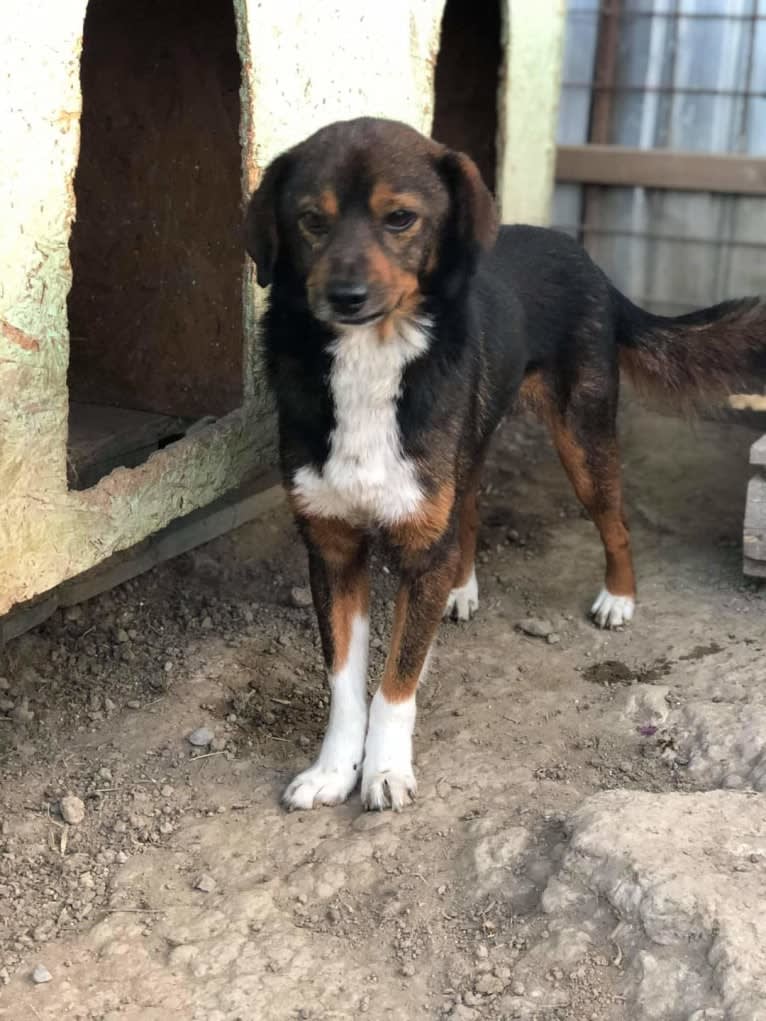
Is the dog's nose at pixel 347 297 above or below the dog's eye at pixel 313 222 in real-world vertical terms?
below

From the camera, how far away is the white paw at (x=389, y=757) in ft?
11.3

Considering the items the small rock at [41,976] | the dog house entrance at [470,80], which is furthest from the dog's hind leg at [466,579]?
the small rock at [41,976]

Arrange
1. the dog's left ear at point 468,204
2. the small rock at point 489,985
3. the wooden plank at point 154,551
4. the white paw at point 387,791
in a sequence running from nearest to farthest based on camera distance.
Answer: the small rock at point 489,985
the dog's left ear at point 468,204
the white paw at point 387,791
the wooden plank at point 154,551

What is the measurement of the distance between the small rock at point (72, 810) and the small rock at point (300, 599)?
54.7 inches

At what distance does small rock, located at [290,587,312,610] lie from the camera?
15.6 feet

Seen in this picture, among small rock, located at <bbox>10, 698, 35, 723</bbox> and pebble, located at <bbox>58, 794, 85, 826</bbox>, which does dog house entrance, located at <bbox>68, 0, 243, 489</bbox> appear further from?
pebble, located at <bbox>58, 794, 85, 826</bbox>

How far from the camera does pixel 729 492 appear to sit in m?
5.75

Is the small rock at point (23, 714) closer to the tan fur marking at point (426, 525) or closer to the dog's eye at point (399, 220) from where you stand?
the tan fur marking at point (426, 525)

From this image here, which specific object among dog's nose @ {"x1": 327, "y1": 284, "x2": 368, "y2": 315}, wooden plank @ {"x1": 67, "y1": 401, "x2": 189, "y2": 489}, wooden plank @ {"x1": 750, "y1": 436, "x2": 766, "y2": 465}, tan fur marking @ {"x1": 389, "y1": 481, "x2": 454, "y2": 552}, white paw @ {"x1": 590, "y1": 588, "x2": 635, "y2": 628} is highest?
dog's nose @ {"x1": 327, "y1": 284, "x2": 368, "y2": 315}

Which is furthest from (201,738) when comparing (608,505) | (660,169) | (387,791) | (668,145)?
(668,145)

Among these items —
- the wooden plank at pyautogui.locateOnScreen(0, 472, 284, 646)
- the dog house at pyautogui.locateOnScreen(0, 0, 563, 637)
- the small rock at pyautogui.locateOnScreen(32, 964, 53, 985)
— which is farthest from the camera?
the wooden plank at pyautogui.locateOnScreen(0, 472, 284, 646)

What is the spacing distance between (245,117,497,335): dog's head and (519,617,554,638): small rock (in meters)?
1.65

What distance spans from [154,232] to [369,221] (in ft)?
6.37

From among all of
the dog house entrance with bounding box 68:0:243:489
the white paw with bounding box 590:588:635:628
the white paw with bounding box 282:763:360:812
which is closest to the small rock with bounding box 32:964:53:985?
the white paw with bounding box 282:763:360:812
